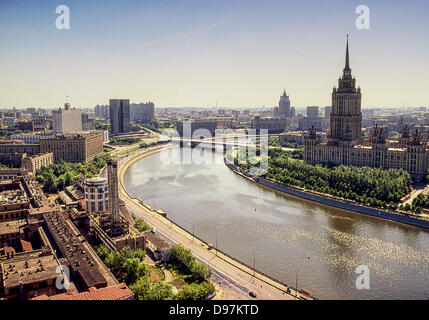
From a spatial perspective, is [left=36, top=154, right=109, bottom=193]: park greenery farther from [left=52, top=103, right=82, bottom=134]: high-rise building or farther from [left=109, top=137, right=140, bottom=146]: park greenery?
[left=109, top=137, right=140, bottom=146]: park greenery

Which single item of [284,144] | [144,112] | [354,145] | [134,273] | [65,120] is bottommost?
[134,273]

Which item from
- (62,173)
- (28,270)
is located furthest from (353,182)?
(62,173)

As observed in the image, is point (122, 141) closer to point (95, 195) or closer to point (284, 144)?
point (284, 144)

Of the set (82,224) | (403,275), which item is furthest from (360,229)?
(82,224)

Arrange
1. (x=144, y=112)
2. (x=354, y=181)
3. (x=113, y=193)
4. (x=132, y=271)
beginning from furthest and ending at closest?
(x=144, y=112)
(x=354, y=181)
(x=113, y=193)
(x=132, y=271)

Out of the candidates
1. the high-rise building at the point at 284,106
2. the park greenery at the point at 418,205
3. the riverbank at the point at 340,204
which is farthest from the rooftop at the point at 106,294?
the high-rise building at the point at 284,106

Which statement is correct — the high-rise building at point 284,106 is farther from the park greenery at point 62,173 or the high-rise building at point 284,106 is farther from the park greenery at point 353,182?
the park greenery at point 353,182

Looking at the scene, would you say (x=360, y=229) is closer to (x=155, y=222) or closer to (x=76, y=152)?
(x=155, y=222)
